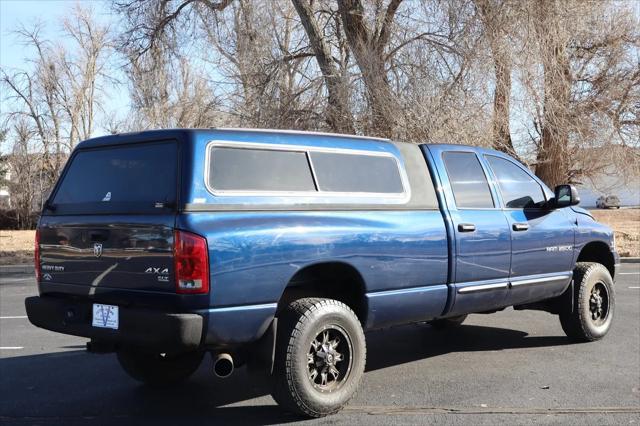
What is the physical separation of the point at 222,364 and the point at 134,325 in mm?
641

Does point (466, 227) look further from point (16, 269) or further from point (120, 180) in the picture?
point (16, 269)

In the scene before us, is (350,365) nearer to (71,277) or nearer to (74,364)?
(71,277)

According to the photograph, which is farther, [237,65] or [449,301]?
[237,65]

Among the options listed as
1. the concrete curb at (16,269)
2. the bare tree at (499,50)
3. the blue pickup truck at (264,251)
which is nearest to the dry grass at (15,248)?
the concrete curb at (16,269)

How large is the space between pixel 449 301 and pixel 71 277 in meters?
2.97

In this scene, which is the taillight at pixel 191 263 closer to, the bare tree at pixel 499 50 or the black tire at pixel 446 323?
the black tire at pixel 446 323

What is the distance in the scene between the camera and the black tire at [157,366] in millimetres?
5840

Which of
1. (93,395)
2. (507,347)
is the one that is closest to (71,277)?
(93,395)

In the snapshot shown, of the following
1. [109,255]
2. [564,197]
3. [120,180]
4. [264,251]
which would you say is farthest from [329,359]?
[564,197]

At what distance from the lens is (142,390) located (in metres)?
5.80

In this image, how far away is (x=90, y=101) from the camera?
3781 cm

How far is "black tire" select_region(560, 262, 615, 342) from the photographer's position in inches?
282

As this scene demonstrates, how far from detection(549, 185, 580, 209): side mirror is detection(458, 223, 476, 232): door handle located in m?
1.24

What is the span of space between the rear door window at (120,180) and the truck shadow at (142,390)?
1.42 metres
